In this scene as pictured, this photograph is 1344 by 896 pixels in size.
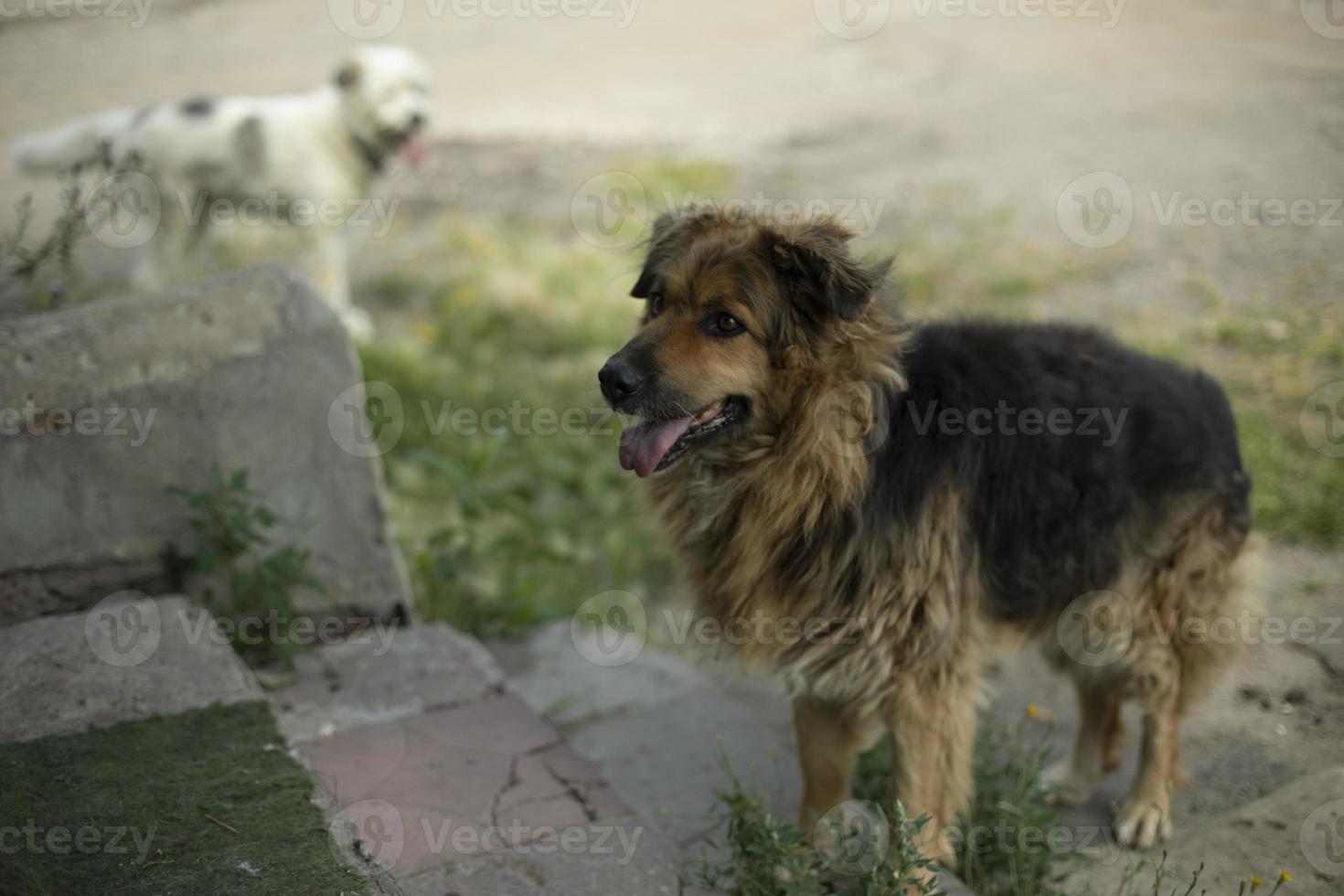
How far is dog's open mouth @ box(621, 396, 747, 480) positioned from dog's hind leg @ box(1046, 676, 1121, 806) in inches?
70.5

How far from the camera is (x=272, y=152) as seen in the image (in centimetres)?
695

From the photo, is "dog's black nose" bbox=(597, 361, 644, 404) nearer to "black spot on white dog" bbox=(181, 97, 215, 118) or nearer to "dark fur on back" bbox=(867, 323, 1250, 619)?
"dark fur on back" bbox=(867, 323, 1250, 619)

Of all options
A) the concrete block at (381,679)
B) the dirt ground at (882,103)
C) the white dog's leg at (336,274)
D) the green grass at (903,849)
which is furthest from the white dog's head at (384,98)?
the green grass at (903,849)

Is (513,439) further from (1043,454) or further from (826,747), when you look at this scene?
(1043,454)

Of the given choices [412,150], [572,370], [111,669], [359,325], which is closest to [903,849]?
[111,669]

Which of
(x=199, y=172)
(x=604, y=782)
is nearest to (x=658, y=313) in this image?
(x=604, y=782)

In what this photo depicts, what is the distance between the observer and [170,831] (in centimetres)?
255

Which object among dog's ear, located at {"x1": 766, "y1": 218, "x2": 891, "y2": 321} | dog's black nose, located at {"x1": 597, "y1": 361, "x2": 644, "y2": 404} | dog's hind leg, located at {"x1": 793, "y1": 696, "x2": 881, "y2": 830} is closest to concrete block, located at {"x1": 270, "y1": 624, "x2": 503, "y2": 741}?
dog's hind leg, located at {"x1": 793, "y1": 696, "x2": 881, "y2": 830}

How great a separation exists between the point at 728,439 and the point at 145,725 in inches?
73.7

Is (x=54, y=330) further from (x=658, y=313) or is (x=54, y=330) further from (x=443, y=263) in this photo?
(x=443, y=263)

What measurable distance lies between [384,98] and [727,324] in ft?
16.3

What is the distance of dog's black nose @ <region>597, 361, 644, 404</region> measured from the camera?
117 inches

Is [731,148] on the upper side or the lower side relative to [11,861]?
upper

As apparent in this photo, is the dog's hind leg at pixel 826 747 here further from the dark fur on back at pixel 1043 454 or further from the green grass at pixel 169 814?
the green grass at pixel 169 814
